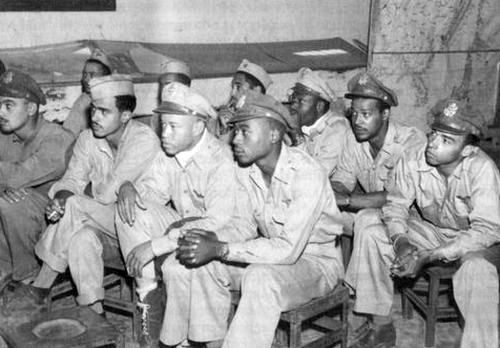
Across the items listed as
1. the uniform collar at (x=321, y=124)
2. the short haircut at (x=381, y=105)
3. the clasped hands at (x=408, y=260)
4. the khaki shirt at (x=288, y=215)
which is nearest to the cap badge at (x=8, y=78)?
the khaki shirt at (x=288, y=215)

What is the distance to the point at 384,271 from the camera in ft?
13.5

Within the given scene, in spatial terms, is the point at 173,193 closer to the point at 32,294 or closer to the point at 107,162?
the point at 107,162

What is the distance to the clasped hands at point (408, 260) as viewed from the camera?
12.7 ft

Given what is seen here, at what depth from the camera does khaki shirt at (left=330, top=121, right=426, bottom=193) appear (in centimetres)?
Answer: 496

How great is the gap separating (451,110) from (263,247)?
4.72 ft

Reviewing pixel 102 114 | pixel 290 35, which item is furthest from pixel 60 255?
pixel 290 35

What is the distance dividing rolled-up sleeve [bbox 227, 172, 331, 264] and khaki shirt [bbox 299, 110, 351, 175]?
150 cm

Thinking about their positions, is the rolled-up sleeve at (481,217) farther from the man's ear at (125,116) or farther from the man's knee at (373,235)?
the man's ear at (125,116)

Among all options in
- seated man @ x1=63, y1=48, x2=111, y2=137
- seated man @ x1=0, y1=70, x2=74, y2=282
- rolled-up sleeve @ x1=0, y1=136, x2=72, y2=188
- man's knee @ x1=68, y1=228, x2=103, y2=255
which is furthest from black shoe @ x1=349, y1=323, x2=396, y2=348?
seated man @ x1=63, y1=48, x2=111, y2=137

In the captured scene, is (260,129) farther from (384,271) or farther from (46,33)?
(46,33)

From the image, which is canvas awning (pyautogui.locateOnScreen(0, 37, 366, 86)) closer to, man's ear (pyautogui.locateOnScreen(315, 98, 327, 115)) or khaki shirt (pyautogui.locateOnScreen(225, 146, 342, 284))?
man's ear (pyautogui.locateOnScreen(315, 98, 327, 115))

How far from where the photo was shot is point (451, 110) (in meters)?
3.97

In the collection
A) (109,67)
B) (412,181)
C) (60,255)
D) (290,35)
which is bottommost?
(60,255)

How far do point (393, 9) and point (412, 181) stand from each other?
4.36 metres
